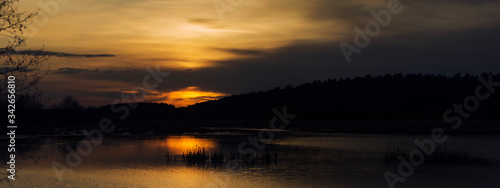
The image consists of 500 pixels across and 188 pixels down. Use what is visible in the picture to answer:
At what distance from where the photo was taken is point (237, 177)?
21.4 meters

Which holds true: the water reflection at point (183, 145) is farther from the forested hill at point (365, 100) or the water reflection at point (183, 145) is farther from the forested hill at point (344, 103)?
the forested hill at point (365, 100)

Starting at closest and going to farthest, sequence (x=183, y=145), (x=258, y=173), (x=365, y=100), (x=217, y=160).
Answer: (x=258, y=173)
(x=217, y=160)
(x=183, y=145)
(x=365, y=100)

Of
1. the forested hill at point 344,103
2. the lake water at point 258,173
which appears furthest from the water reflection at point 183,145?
the forested hill at point 344,103

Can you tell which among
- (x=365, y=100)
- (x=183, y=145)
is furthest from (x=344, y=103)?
(x=183, y=145)

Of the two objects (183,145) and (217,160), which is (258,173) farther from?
(183,145)

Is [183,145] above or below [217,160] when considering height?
above

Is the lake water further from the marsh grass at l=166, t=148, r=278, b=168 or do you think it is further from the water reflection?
the water reflection

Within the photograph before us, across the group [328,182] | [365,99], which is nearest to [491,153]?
[328,182]

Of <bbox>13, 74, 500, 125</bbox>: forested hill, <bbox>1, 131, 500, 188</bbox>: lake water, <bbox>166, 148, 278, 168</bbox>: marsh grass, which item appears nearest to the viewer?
<bbox>1, 131, 500, 188</bbox>: lake water

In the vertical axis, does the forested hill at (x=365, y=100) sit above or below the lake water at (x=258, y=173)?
above

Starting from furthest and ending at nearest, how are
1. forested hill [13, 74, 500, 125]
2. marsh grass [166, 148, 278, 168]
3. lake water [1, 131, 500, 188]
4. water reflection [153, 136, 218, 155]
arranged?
1. forested hill [13, 74, 500, 125]
2. water reflection [153, 136, 218, 155]
3. marsh grass [166, 148, 278, 168]
4. lake water [1, 131, 500, 188]

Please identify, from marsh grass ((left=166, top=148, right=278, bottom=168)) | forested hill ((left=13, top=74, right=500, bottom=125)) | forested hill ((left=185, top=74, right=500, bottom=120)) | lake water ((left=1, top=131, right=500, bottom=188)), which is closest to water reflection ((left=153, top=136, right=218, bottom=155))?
lake water ((left=1, top=131, right=500, bottom=188))

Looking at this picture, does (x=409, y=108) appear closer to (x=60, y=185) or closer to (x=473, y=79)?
(x=473, y=79)

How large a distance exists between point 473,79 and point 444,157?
11360 centimetres
